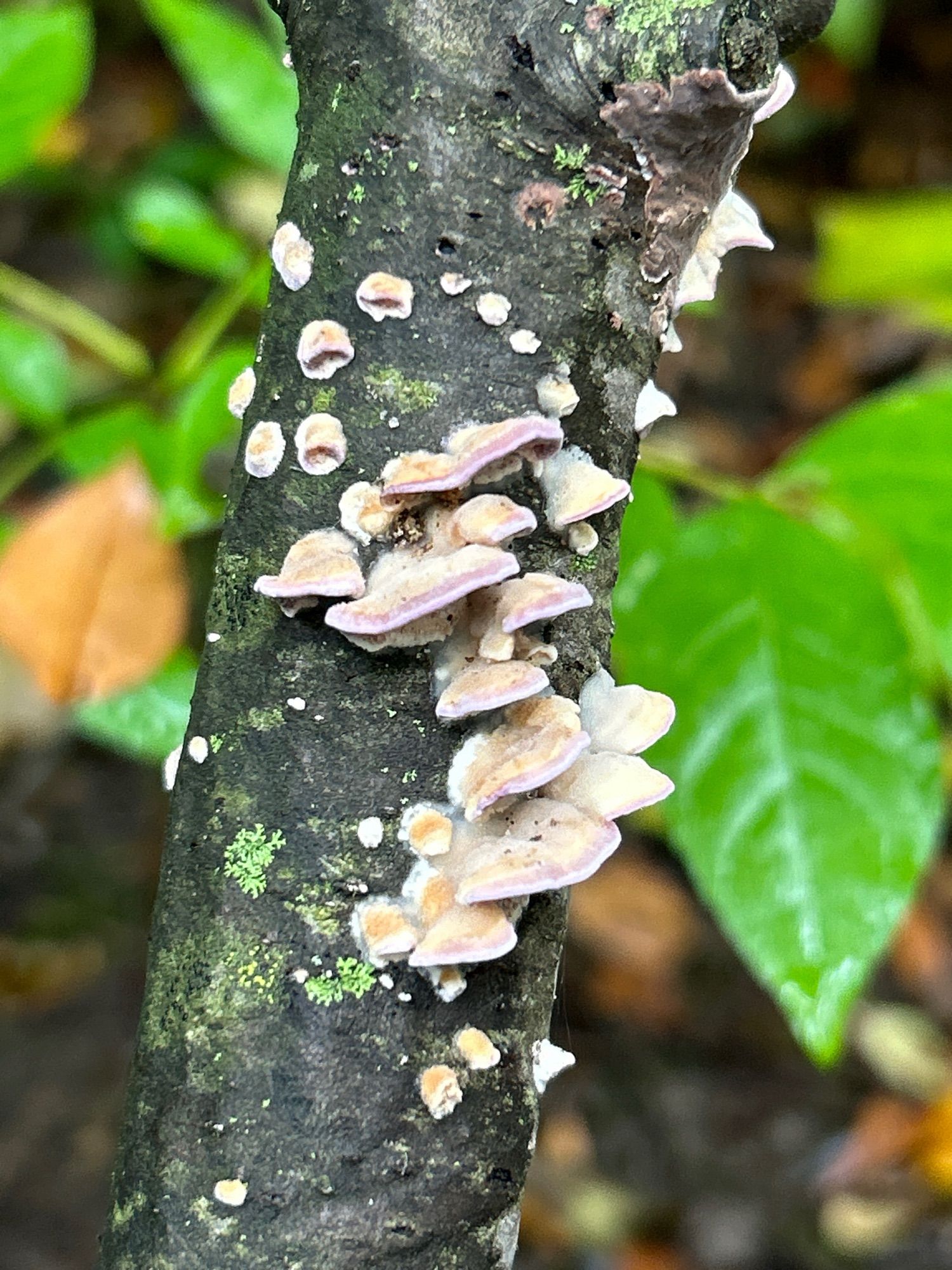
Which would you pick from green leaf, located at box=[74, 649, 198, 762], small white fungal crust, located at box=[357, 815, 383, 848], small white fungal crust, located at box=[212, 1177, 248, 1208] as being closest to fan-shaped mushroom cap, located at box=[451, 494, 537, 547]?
small white fungal crust, located at box=[357, 815, 383, 848]

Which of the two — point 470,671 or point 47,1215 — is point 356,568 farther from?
point 47,1215

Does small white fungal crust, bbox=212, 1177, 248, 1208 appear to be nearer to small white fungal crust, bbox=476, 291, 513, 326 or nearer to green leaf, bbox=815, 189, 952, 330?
small white fungal crust, bbox=476, 291, 513, 326

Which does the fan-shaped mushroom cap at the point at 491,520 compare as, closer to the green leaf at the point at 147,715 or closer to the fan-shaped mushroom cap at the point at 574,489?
the fan-shaped mushroom cap at the point at 574,489

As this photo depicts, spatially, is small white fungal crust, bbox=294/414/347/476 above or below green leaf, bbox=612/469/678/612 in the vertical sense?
above

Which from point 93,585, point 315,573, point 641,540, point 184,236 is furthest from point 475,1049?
point 184,236

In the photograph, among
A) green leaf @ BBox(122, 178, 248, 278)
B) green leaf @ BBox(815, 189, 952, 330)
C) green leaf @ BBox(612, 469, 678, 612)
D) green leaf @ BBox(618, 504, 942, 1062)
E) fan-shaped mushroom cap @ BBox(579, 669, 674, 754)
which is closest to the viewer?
fan-shaped mushroom cap @ BBox(579, 669, 674, 754)

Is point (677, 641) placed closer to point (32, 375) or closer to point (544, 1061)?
point (544, 1061)

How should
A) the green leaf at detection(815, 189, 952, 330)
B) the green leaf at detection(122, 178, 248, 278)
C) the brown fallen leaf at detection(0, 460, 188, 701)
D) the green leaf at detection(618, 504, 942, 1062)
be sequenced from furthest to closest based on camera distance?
the green leaf at detection(815, 189, 952, 330)
the green leaf at detection(122, 178, 248, 278)
the brown fallen leaf at detection(0, 460, 188, 701)
the green leaf at detection(618, 504, 942, 1062)
